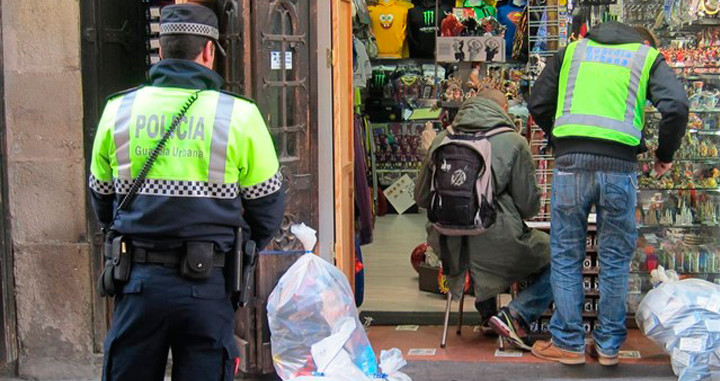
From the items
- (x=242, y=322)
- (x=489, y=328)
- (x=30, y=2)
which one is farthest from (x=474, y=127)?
(x=30, y=2)

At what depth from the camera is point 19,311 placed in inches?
224

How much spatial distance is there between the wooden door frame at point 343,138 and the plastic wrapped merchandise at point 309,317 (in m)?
0.46

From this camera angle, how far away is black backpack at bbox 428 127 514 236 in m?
5.50

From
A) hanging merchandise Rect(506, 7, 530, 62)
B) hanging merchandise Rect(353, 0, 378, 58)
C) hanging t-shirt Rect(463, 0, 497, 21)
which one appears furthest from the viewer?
hanging t-shirt Rect(463, 0, 497, 21)

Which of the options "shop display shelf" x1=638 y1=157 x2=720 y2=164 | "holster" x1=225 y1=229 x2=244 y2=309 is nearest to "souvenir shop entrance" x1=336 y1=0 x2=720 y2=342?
"shop display shelf" x1=638 y1=157 x2=720 y2=164

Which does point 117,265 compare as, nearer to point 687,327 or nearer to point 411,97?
point 687,327

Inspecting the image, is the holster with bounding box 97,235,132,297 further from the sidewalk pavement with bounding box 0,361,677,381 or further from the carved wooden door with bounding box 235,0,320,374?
the sidewalk pavement with bounding box 0,361,677,381

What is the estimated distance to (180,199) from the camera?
344cm

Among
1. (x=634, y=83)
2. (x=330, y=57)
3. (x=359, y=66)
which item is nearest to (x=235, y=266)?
(x=330, y=57)

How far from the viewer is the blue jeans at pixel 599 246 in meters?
5.19

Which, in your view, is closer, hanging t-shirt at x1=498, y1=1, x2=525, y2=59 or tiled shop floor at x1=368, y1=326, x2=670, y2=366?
tiled shop floor at x1=368, y1=326, x2=670, y2=366

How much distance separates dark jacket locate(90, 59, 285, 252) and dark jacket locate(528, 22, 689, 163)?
210 centimetres

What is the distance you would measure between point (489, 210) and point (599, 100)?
85cm

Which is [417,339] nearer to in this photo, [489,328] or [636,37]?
[489,328]
